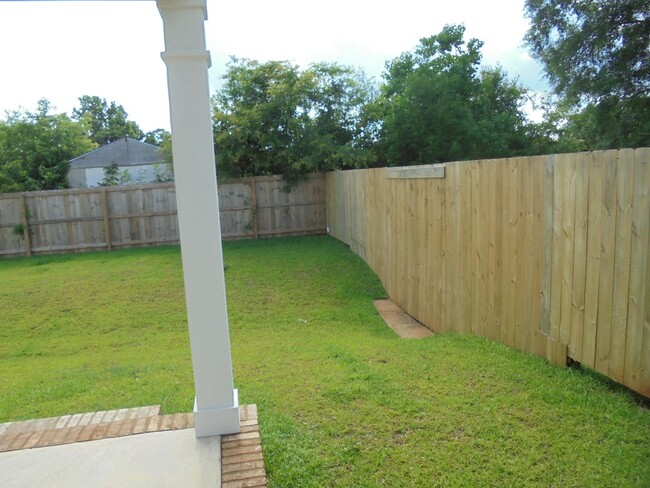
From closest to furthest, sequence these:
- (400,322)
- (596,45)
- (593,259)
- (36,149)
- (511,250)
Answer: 1. (593,259)
2. (511,250)
3. (400,322)
4. (596,45)
5. (36,149)

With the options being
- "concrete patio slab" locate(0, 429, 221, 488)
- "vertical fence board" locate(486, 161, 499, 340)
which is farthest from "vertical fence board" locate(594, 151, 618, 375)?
"concrete patio slab" locate(0, 429, 221, 488)

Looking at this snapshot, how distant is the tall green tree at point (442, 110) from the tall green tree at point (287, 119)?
4.02 ft

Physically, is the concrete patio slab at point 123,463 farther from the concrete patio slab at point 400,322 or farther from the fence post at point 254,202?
the fence post at point 254,202

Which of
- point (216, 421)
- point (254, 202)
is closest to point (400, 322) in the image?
point (216, 421)

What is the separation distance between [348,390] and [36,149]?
21144 millimetres

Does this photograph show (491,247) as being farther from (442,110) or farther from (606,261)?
(442,110)

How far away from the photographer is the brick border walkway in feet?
8.51

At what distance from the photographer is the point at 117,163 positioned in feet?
89.2

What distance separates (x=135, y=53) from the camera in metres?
5.39

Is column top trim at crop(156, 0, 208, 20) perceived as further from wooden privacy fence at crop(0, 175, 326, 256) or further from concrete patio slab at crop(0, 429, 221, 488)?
wooden privacy fence at crop(0, 175, 326, 256)

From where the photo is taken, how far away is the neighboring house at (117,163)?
25562mm

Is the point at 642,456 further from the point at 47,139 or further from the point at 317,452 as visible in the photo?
the point at 47,139

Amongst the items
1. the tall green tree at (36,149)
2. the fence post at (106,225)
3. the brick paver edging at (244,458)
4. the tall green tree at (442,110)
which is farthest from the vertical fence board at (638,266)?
the tall green tree at (36,149)

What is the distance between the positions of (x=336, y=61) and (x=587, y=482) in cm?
1451
